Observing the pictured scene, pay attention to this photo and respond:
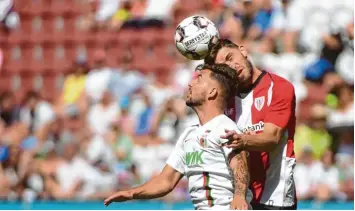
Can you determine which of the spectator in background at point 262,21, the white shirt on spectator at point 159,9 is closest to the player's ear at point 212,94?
the spectator in background at point 262,21

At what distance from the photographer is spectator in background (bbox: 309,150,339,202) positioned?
12.1m

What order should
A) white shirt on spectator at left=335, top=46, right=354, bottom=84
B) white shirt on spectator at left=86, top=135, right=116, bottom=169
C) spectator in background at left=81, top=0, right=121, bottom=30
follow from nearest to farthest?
1. white shirt on spectator at left=335, top=46, right=354, bottom=84
2. white shirt on spectator at left=86, top=135, right=116, bottom=169
3. spectator in background at left=81, top=0, right=121, bottom=30

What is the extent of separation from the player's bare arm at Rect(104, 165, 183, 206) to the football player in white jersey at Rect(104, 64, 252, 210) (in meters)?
0.22

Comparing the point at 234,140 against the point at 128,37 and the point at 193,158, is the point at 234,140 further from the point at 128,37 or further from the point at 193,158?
the point at 128,37

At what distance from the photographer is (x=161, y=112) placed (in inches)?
534

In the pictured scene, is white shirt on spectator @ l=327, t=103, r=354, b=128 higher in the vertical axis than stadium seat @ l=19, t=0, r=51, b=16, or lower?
lower

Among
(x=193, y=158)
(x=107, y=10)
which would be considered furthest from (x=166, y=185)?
(x=107, y=10)

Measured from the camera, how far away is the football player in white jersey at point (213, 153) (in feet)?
17.5

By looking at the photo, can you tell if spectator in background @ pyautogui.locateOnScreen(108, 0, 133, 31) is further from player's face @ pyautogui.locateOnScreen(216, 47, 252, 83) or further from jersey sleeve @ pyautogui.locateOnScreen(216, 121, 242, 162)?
jersey sleeve @ pyautogui.locateOnScreen(216, 121, 242, 162)

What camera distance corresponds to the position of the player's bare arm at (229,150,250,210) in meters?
5.27

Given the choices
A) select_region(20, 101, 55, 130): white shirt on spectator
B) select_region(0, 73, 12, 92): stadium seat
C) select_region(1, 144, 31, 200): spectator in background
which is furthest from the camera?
select_region(0, 73, 12, 92): stadium seat

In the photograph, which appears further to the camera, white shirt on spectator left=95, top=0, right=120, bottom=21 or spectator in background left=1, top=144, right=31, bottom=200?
white shirt on spectator left=95, top=0, right=120, bottom=21

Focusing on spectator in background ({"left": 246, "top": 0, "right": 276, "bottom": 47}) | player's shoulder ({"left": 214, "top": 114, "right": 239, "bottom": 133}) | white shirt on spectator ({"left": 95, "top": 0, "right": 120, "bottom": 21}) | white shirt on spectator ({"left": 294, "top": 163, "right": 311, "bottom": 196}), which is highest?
white shirt on spectator ({"left": 95, "top": 0, "right": 120, "bottom": 21})

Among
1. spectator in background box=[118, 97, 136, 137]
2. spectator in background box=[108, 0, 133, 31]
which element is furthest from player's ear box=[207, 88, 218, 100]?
spectator in background box=[108, 0, 133, 31]
